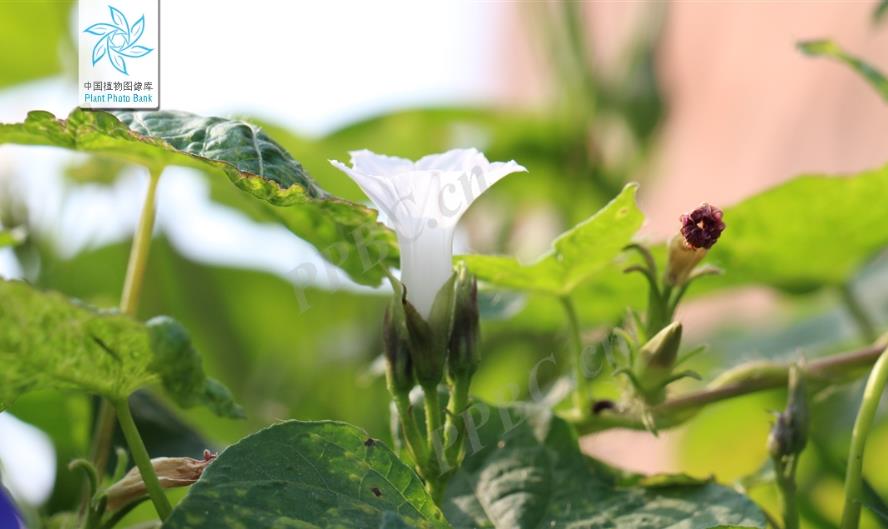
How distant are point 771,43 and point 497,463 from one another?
5.54 feet

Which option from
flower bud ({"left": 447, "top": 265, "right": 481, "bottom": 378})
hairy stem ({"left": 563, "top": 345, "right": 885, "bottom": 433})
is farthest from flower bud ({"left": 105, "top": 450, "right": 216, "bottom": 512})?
hairy stem ({"left": 563, "top": 345, "right": 885, "bottom": 433})

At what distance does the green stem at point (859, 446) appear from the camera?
49cm

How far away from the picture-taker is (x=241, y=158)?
0.46 meters

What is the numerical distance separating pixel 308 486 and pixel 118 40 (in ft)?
1.11

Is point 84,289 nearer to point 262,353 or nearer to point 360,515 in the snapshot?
point 262,353

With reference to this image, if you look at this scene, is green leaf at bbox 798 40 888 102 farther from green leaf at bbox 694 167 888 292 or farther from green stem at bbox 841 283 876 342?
green stem at bbox 841 283 876 342

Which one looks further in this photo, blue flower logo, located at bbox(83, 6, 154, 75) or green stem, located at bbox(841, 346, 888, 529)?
blue flower logo, located at bbox(83, 6, 154, 75)

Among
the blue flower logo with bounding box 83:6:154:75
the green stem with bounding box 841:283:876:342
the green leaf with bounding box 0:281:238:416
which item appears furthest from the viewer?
the green stem with bounding box 841:283:876:342

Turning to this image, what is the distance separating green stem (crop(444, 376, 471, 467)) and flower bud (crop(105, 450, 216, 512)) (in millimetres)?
107

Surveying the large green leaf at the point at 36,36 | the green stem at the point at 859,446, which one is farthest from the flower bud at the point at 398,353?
the large green leaf at the point at 36,36

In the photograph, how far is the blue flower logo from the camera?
62 centimetres

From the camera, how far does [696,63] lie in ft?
7.63

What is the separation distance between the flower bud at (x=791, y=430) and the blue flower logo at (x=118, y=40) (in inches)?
16.0

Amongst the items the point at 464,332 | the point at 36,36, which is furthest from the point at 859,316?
the point at 36,36
